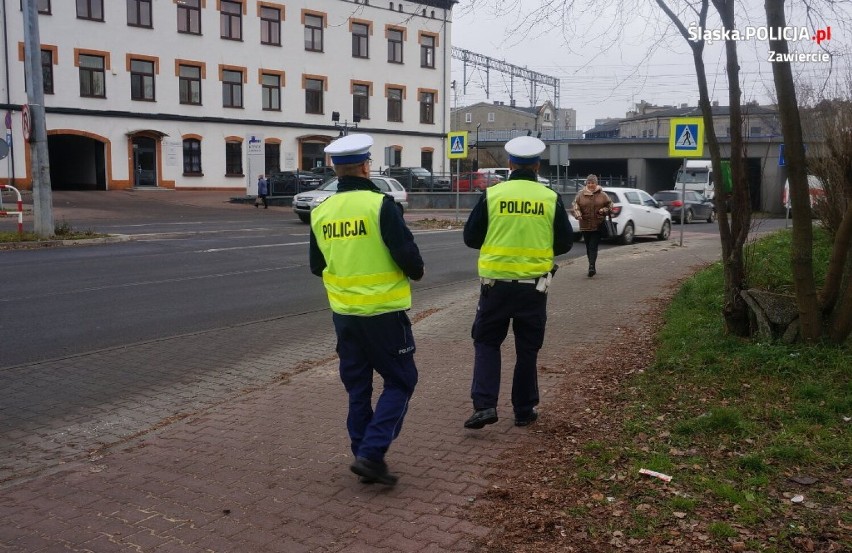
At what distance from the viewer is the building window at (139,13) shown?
133 feet

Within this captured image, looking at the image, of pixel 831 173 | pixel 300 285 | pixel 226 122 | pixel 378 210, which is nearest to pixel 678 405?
pixel 378 210

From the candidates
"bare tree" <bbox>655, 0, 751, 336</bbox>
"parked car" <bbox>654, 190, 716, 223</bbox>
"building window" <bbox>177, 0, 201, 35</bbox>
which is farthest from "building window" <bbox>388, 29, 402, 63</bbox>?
"bare tree" <bbox>655, 0, 751, 336</bbox>

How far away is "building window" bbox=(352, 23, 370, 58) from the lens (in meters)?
50.1

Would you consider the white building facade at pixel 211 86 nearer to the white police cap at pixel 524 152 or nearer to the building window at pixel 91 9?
the building window at pixel 91 9

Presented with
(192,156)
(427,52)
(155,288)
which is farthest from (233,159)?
(155,288)

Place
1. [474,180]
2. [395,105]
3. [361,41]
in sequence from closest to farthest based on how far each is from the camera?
1. [474,180]
2. [361,41]
3. [395,105]

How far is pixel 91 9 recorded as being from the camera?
39.2 m

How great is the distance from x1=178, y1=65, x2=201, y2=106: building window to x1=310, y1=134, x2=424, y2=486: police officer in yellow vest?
1617 inches

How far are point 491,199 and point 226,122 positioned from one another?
41.6m

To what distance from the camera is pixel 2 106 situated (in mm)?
36781

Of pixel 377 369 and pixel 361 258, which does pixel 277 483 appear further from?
pixel 361 258

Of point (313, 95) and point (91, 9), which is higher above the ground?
point (91, 9)

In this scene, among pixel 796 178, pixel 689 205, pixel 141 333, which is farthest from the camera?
pixel 689 205

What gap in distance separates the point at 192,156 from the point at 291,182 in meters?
7.90
